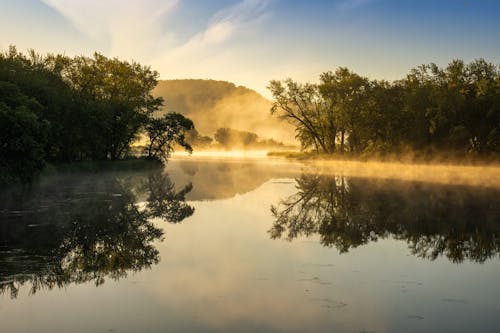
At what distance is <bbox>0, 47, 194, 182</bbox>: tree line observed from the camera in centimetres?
3541

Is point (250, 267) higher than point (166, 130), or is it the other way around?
point (166, 130)

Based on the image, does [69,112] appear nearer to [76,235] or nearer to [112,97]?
[112,97]

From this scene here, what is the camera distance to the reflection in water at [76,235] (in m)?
14.9

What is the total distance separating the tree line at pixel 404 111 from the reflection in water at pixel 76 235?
2232 inches

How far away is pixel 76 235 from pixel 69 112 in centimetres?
4090

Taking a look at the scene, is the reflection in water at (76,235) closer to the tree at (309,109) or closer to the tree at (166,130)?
the tree at (166,130)

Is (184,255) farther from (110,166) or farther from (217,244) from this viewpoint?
(110,166)

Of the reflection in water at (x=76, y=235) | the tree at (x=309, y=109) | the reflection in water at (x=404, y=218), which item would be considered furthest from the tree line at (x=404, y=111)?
the reflection in water at (x=76, y=235)

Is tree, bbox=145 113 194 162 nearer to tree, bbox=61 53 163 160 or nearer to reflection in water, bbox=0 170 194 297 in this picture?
tree, bbox=61 53 163 160

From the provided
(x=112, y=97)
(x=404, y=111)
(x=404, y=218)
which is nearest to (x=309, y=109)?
(x=404, y=111)

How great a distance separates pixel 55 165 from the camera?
193 feet

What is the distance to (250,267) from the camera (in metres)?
15.8

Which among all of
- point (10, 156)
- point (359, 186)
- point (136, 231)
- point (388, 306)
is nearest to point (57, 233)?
point (136, 231)

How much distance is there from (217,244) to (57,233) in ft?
23.1
